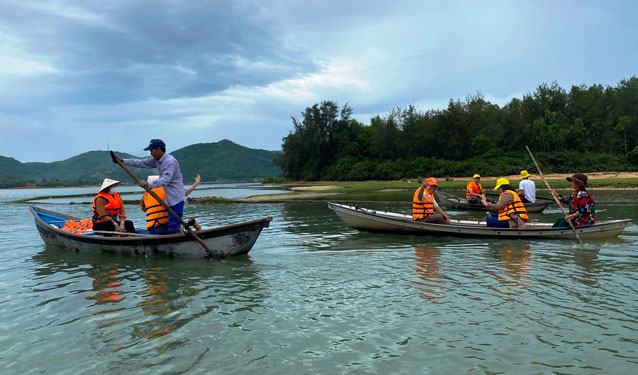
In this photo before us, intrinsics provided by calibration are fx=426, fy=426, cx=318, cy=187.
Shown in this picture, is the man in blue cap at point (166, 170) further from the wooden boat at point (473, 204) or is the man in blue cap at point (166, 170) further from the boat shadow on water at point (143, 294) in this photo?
the wooden boat at point (473, 204)

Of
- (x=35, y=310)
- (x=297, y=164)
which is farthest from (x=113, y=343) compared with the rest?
(x=297, y=164)

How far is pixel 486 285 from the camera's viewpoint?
856cm

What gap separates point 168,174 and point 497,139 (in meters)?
75.0

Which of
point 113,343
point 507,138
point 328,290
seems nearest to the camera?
point 113,343

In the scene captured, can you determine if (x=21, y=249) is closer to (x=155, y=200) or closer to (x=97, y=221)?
(x=97, y=221)

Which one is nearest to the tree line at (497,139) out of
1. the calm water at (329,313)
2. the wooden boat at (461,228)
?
the wooden boat at (461,228)

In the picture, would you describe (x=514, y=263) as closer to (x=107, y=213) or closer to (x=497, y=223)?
(x=497, y=223)

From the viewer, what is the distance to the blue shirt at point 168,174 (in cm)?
1023

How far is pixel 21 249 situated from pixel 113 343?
11.5 m

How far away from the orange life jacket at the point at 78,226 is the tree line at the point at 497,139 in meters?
56.0

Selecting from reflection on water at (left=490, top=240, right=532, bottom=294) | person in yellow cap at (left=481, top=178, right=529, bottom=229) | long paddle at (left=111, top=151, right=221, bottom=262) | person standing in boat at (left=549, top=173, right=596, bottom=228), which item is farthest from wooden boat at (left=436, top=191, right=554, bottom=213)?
long paddle at (left=111, top=151, right=221, bottom=262)

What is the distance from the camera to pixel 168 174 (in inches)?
403

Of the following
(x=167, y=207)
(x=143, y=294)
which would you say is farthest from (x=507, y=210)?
(x=143, y=294)

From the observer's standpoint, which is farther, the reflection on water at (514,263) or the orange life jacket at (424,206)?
the orange life jacket at (424,206)
